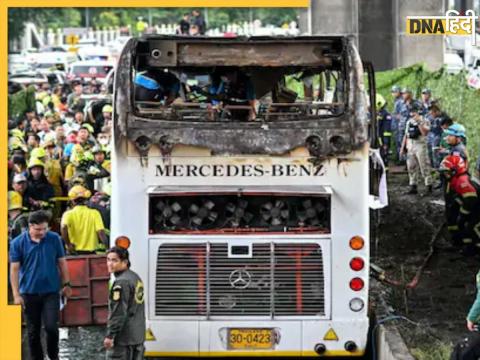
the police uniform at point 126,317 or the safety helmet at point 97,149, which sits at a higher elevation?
the safety helmet at point 97,149

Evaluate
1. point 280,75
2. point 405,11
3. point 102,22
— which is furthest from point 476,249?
point 102,22

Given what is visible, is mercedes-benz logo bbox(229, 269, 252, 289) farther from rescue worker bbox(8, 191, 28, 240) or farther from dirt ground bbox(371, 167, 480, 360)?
rescue worker bbox(8, 191, 28, 240)

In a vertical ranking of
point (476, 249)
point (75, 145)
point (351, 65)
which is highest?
point (351, 65)

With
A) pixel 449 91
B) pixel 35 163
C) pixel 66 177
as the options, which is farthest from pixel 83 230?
pixel 449 91

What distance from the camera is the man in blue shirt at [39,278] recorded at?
12.6 meters

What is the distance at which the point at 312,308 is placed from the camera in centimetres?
1205

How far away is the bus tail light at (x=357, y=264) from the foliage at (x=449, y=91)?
36.3ft

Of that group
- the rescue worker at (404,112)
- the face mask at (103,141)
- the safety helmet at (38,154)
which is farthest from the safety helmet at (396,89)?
the safety helmet at (38,154)

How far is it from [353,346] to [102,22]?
92.2 meters

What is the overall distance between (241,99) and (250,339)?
2741mm

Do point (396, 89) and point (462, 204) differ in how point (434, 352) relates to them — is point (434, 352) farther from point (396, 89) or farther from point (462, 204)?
point (396, 89)

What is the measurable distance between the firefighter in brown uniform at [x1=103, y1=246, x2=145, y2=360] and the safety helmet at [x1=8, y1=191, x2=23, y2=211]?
4973 mm

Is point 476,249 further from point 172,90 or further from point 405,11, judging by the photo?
point 405,11

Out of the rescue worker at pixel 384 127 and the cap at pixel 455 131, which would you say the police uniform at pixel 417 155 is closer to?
the rescue worker at pixel 384 127
